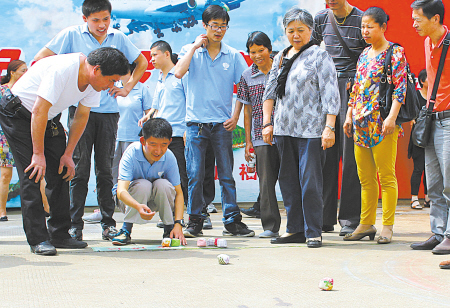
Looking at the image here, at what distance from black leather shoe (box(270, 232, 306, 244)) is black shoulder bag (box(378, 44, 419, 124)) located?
1064 millimetres

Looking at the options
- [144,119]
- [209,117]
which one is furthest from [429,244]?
[144,119]

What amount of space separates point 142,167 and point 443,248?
2.12 metres

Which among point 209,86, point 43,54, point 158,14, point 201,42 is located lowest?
point 209,86

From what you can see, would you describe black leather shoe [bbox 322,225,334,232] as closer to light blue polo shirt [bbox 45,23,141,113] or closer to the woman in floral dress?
the woman in floral dress

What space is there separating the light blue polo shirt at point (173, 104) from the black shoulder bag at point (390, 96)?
7.69 feet

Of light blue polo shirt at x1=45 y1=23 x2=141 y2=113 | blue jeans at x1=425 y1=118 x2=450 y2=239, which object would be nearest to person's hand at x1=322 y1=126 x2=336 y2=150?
blue jeans at x1=425 y1=118 x2=450 y2=239

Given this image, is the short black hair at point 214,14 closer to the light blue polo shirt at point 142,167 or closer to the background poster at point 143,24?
the light blue polo shirt at point 142,167

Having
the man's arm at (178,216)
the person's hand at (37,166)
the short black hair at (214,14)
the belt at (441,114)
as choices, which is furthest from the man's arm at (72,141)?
the belt at (441,114)

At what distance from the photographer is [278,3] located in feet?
22.8

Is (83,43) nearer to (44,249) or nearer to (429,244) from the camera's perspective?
(44,249)

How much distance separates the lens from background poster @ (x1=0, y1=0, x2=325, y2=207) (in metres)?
6.35

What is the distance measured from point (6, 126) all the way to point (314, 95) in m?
2.08

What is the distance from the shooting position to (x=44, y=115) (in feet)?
9.76

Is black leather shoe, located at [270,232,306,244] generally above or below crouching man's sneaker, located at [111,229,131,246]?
below
